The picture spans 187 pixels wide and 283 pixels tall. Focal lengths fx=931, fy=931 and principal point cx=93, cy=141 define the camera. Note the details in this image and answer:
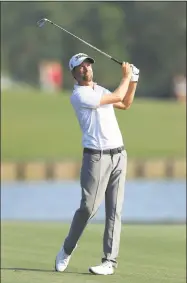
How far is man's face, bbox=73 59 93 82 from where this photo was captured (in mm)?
5504

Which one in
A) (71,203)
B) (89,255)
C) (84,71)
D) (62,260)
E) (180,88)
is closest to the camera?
(84,71)

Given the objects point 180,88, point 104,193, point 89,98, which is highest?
point 180,88

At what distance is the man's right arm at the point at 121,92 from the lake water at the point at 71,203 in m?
8.10

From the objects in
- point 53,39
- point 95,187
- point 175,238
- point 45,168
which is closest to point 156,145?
point 53,39

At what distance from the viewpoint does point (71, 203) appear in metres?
14.7

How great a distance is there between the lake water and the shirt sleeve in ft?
26.4

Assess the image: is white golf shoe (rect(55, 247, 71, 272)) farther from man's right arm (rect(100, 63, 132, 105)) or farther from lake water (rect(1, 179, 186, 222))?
lake water (rect(1, 179, 186, 222))

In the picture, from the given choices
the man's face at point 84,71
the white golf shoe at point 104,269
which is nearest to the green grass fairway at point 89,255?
the white golf shoe at point 104,269

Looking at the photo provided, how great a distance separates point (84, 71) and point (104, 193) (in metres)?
0.75

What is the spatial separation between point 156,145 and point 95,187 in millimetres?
29266

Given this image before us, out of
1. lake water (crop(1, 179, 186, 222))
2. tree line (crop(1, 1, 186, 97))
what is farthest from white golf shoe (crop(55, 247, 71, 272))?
tree line (crop(1, 1, 186, 97))

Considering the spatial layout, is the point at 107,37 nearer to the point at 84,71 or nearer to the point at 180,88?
the point at 180,88

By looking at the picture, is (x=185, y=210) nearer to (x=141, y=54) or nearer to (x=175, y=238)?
(x=175, y=238)

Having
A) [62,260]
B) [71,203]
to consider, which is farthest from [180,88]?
[62,260]
